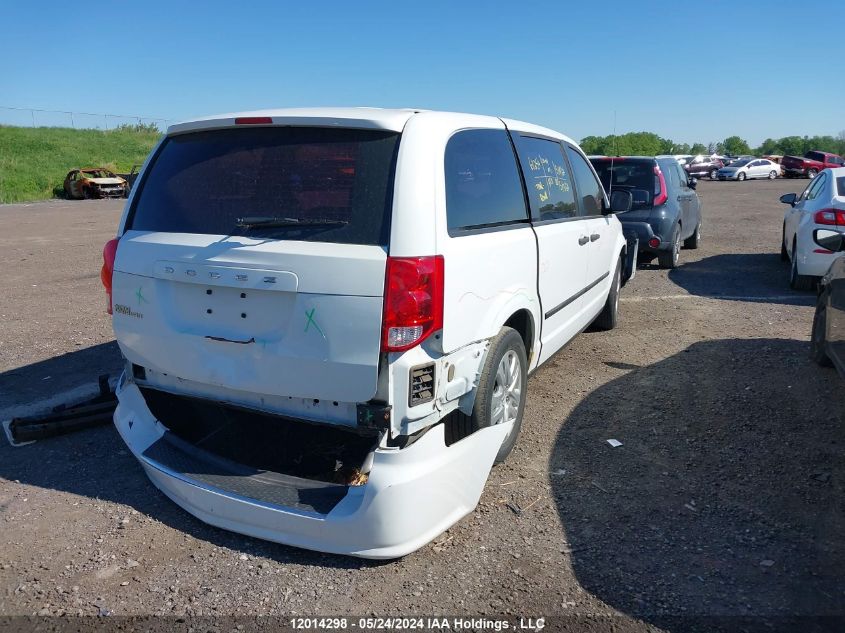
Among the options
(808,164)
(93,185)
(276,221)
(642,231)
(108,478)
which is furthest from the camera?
(808,164)

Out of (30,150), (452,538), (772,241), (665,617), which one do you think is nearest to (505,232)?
(452,538)

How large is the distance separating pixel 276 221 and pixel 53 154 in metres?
46.7

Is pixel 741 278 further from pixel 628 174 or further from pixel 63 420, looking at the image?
pixel 63 420

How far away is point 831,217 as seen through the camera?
7.81 meters

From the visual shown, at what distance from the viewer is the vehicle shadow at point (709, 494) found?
284 cm

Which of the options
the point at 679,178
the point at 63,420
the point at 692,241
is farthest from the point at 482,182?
the point at 692,241

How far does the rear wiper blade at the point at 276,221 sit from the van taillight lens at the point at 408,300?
351mm

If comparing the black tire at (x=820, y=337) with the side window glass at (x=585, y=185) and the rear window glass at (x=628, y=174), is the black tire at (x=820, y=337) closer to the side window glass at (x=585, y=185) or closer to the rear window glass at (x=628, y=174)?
the side window glass at (x=585, y=185)

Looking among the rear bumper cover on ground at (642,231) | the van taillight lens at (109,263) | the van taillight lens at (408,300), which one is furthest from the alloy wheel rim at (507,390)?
the rear bumper cover on ground at (642,231)

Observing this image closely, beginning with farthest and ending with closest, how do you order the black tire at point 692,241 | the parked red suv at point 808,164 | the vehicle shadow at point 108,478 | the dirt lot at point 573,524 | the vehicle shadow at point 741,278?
the parked red suv at point 808,164 → the black tire at point 692,241 → the vehicle shadow at point 741,278 → the vehicle shadow at point 108,478 → the dirt lot at point 573,524

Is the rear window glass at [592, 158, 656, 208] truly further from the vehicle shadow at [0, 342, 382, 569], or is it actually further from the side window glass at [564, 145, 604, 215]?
the vehicle shadow at [0, 342, 382, 569]

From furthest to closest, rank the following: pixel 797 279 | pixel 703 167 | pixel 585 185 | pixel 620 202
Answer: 1. pixel 703 167
2. pixel 797 279
3. pixel 620 202
4. pixel 585 185

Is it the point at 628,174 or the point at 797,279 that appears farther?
the point at 628,174

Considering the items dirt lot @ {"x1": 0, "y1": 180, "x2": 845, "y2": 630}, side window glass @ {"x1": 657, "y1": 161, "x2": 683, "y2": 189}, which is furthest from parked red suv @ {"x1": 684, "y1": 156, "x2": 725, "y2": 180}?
dirt lot @ {"x1": 0, "y1": 180, "x2": 845, "y2": 630}
